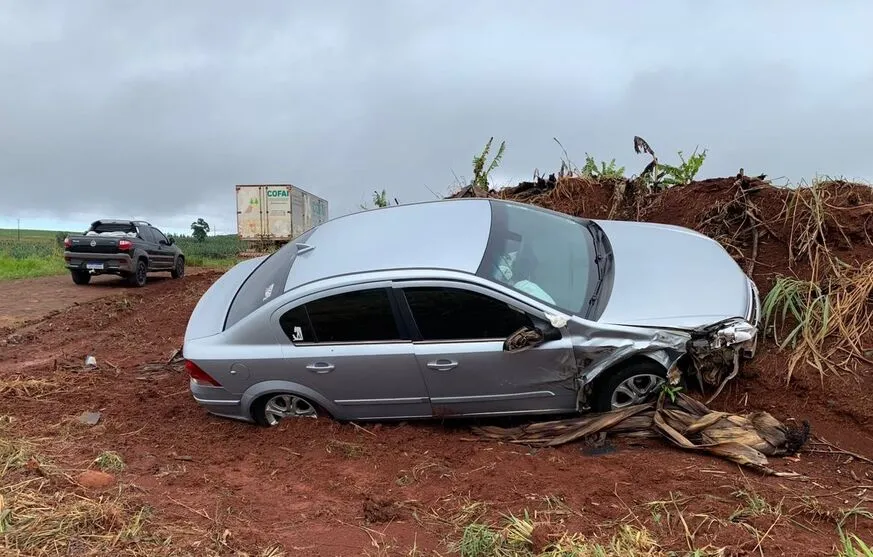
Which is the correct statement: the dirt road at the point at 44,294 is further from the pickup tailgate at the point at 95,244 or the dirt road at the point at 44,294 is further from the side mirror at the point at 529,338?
the side mirror at the point at 529,338

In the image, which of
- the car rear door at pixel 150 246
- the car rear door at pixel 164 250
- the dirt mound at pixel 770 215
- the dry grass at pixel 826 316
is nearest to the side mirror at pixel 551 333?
the dry grass at pixel 826 316

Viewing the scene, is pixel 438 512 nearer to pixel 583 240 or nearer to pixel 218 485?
pixel 218 485

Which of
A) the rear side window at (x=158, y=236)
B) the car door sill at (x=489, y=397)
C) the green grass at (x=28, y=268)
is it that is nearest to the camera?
the car door sill at (x=489, y=397)

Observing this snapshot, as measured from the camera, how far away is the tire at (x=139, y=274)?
14.7 metres

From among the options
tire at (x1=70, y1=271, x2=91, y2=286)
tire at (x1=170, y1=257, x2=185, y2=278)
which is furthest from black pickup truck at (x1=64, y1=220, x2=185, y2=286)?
tire at (x1=170, y1=257, x2=185, y2=278)

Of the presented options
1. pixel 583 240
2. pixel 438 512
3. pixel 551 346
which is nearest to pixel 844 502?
pixel 551 346

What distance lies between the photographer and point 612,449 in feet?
13.2

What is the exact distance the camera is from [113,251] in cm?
→ 1441

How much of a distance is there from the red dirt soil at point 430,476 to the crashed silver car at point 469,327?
30 cm

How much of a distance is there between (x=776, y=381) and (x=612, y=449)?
1493 mm

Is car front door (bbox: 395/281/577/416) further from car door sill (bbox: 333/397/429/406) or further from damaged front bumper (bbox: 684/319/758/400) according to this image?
damaged front bumper (bbox: 684/319/758/400)

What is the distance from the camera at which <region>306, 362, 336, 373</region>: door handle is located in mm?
4312

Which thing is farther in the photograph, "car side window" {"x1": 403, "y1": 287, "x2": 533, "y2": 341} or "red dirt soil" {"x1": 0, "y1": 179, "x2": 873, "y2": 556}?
"car side window" {"x1": 403, "y1": 287, "x2": 533, "y2": 341}

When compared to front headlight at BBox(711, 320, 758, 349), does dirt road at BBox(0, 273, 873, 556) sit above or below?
below
